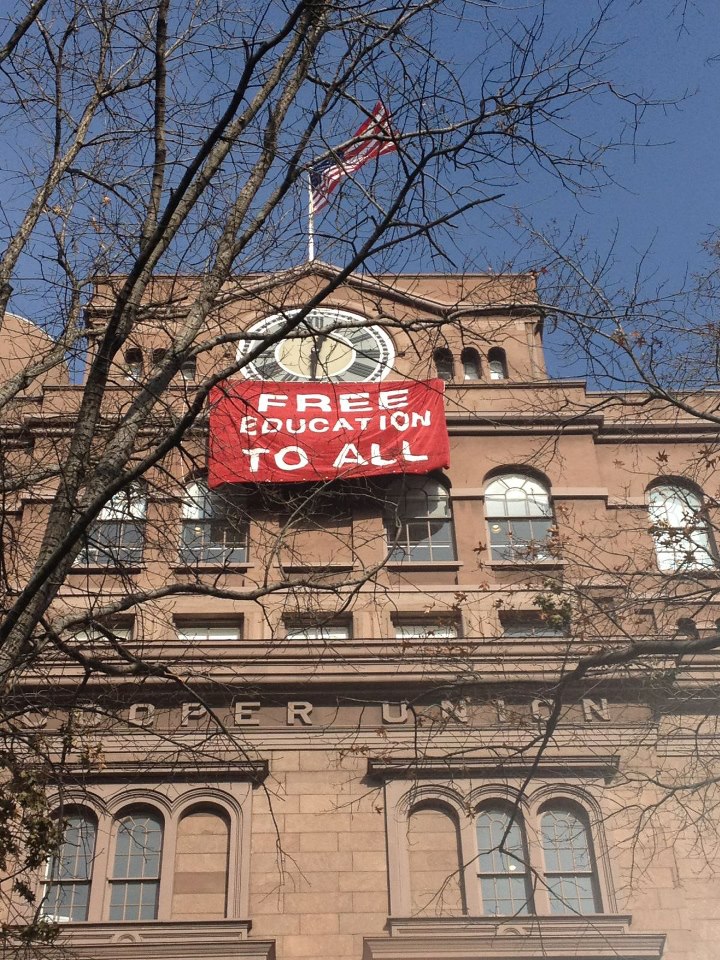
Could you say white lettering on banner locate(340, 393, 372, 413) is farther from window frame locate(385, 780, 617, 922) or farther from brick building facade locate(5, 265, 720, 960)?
window frame locate(385, 780, 617, 922)

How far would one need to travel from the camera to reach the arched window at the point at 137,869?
716 inches

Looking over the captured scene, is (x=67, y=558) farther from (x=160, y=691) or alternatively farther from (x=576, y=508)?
(x=576, y=508)

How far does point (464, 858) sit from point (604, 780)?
2.63m

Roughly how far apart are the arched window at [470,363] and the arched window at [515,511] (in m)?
3.06

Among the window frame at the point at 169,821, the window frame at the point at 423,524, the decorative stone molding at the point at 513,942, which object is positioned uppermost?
the window frame at the point at 423,524

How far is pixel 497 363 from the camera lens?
90.5ft

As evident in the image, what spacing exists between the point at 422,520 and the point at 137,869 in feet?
29.9

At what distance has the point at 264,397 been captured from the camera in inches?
983

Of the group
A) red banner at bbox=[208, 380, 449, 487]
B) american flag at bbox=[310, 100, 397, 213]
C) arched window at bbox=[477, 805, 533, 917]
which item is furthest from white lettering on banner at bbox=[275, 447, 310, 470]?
american flag at bbox=[310, 100, 397, 213]

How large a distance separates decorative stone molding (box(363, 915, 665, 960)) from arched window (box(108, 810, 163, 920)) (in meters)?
3.43

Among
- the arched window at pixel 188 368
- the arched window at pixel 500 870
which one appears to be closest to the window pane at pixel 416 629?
the arched window at pixel 500 870

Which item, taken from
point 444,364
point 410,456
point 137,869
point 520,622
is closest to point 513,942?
point 137,869

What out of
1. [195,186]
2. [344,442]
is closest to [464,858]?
[344,442]

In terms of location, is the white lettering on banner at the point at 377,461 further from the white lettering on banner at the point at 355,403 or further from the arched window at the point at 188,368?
the arched window at the point at 188,368
